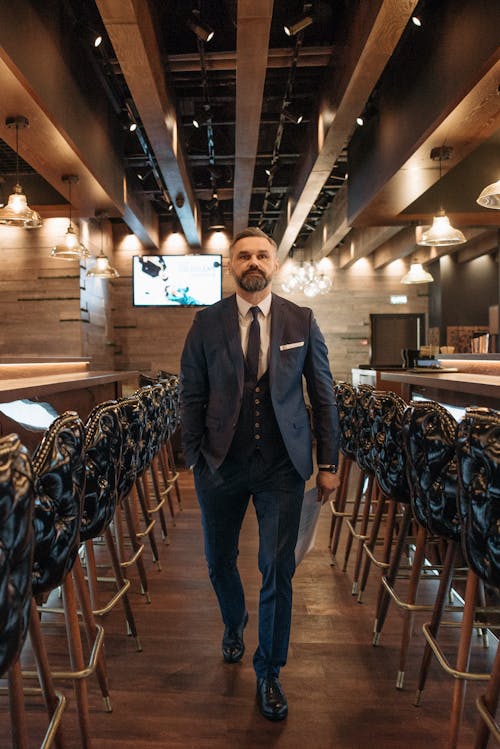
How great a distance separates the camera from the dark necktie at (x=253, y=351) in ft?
6.47

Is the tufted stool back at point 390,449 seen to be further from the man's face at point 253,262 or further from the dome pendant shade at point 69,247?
the dome pendant shade at point 69,247

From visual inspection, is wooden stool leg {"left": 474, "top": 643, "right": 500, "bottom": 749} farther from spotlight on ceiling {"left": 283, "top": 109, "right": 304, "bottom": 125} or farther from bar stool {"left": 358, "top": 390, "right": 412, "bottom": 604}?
spotlight on ceiling {"left": 283, "top": 109, "right": 304, "bottom": 125}

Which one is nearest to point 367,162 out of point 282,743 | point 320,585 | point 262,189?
point 262,189

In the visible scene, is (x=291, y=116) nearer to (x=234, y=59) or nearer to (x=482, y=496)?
(x=234, y=59)

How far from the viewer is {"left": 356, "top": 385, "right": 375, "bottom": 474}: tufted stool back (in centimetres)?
270

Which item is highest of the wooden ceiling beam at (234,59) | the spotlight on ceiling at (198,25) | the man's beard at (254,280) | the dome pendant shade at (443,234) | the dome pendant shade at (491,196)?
the wooden ceiling beam at (234,59)

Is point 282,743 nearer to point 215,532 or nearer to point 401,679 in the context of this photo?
point 401,679

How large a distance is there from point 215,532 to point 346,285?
362 inches

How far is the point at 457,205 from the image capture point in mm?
5805

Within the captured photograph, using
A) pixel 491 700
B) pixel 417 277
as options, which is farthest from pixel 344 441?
pixel 417 277

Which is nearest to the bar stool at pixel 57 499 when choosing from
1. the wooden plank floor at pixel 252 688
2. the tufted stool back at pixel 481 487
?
the wooden plank floor at pixel 252 688

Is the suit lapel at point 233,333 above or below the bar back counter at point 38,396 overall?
above

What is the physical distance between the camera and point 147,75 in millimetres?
3680

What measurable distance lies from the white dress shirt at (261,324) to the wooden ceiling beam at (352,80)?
6.18 feet
